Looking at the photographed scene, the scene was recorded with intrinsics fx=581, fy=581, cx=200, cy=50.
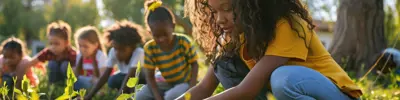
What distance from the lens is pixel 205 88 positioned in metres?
2.59

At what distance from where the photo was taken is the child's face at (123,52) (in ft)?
15.1

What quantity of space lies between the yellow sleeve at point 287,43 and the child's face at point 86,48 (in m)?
3.38

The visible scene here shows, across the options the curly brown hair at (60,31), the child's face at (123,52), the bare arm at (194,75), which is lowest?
the bare arm at (194,75)

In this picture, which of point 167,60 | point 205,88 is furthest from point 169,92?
point 205,88

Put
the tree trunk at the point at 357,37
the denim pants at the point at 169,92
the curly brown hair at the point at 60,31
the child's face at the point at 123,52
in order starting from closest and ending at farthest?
1. the denim pants at the point at 169,92
2. the child's face at the point at 123,52
3. the curly brown hair at the point at 60,31
4. the tree trunk at the point at 357,37

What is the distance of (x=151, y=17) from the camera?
3787 millimetres

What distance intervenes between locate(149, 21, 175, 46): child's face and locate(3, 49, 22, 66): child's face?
6.19 feet

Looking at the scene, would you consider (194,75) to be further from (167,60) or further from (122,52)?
(122,52)

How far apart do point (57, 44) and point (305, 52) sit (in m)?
3.75

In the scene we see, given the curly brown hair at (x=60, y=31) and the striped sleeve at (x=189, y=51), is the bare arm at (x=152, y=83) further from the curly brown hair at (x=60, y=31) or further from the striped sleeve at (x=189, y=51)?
the curly brown hair at (x=60, y=31)

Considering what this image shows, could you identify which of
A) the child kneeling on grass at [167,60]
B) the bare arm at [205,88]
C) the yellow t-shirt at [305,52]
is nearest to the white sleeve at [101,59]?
the child kneeling on grass at [167,60]

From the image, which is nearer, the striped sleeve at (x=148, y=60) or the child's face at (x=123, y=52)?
the striped sleeve at (x=148, y=60)

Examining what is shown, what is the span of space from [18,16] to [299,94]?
100ft

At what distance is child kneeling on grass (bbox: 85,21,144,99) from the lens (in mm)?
4539
